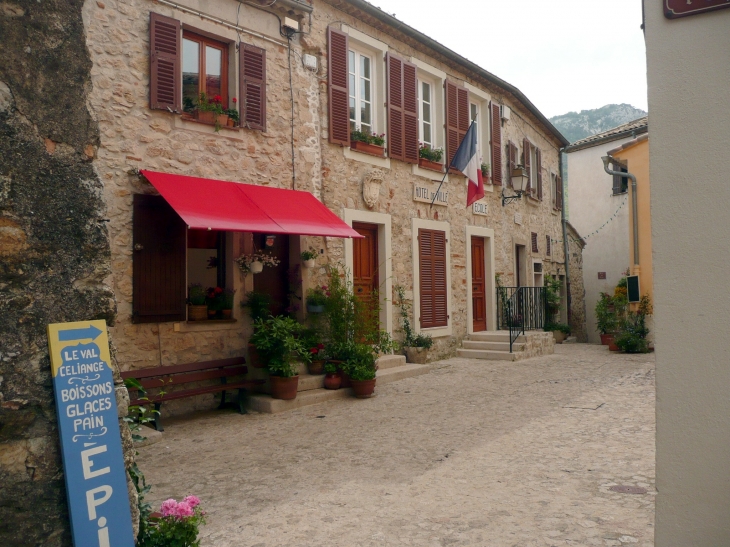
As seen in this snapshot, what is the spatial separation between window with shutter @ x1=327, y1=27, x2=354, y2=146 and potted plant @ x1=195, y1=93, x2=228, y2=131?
1.92 meters

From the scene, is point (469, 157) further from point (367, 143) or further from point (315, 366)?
point (315, 366)

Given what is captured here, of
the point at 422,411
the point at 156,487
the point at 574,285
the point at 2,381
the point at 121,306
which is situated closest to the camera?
the point at 2,381

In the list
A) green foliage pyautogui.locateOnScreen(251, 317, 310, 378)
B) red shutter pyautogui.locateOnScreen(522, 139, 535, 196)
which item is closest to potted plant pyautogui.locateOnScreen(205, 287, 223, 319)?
green foliage pyautogui.locateOnScreen(251, 317, 310, 378)

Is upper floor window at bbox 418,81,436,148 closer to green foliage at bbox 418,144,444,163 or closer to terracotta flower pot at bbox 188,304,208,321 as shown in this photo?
green foliage at bbox 418,144,444,163

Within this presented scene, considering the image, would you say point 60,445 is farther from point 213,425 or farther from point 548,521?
point 213,425

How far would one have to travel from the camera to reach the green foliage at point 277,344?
6.84 meters

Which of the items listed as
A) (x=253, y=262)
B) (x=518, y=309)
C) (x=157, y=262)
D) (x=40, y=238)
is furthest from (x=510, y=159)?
(x=40, y=238)

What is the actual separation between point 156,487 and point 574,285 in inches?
651

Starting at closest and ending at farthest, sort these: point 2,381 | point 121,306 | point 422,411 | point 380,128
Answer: point 2,381 < point 121,306 < point 422,411 < point 380,128

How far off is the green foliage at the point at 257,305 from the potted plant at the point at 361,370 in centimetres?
119

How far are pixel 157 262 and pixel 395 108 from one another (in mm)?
5120

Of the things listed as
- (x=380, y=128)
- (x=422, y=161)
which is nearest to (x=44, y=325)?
(x=380, y=128)

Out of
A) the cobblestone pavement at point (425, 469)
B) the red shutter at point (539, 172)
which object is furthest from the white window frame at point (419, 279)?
the red shutter at point (539, 172)

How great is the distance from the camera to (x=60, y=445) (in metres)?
2.22
